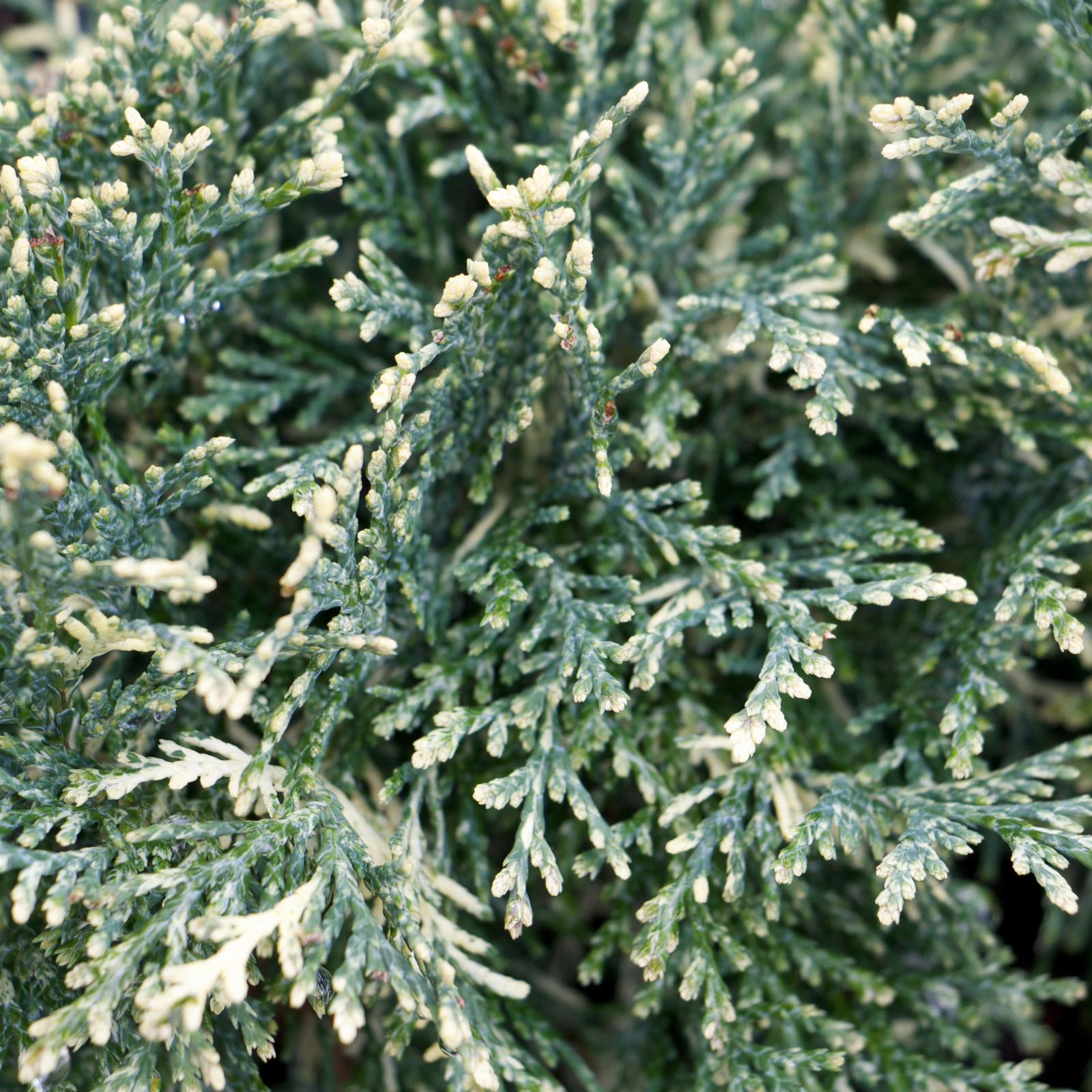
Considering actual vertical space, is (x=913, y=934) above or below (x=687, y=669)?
below

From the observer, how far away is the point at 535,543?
6.39 ft

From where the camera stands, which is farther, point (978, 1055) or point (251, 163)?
point (978, 1055)

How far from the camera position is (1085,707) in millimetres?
2082

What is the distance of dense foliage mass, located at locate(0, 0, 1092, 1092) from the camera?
1449mm

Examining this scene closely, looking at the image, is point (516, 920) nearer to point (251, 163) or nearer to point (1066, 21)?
point (251, 163)

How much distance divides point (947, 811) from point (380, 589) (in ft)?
3.54

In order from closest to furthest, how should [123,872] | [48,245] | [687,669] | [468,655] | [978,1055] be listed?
1. [123,872]
2. [48,245]
3. [468,655]
4. [978,1055]
5. [687,669]

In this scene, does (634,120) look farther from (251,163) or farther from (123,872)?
(123,872)

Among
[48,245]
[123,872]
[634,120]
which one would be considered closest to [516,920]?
[123,872]

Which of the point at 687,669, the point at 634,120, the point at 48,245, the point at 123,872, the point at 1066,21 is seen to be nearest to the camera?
the point at 123,872

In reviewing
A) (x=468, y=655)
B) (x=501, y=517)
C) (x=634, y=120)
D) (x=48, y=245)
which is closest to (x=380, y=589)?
(x=468, y=655)

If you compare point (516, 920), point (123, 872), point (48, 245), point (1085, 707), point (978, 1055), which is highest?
point (48, 245)

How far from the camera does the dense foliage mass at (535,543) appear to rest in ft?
4.75

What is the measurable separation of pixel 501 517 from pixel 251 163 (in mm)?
850
